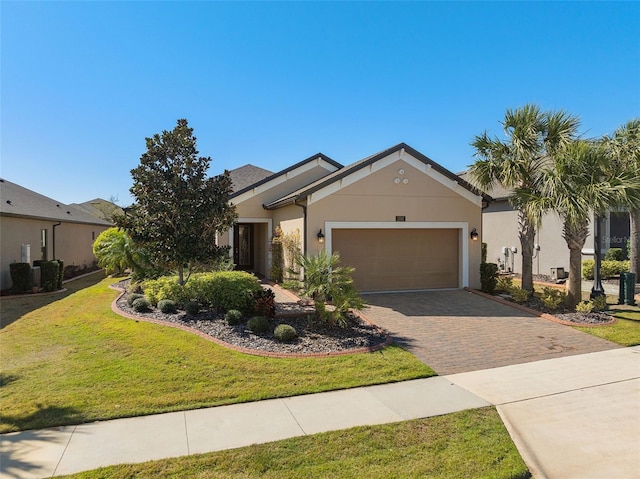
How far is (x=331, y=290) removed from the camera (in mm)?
9141

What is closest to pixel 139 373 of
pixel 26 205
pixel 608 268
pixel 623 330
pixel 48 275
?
pixel 623 330

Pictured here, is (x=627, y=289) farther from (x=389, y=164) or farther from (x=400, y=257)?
(x=389, y=164)

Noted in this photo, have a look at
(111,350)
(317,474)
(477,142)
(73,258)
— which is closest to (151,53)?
(111,350)

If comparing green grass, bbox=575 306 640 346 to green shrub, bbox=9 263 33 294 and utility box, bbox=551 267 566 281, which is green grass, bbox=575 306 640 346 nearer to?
utility box, bbox=551 267 566 281

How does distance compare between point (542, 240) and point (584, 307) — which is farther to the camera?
point (542, 240)

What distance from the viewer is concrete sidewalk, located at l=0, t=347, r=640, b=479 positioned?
4.19 meters

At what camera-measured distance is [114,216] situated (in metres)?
10.9

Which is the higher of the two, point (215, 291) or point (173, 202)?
point (173, 202)

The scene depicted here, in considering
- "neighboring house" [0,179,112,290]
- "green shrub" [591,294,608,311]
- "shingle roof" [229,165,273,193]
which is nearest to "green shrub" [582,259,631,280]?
"green shrub" [591,294,608,311]

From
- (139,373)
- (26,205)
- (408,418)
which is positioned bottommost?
(408,418)

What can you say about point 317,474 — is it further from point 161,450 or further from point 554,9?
point 554,9

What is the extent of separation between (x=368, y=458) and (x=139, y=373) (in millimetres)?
4369

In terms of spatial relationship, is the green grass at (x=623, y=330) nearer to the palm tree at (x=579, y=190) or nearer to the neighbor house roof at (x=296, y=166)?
the palm tree at (x=579, y=190)

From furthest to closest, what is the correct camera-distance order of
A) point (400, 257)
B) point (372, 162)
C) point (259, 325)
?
point (400, 257) < point (372, 162) < point (259, 325)
